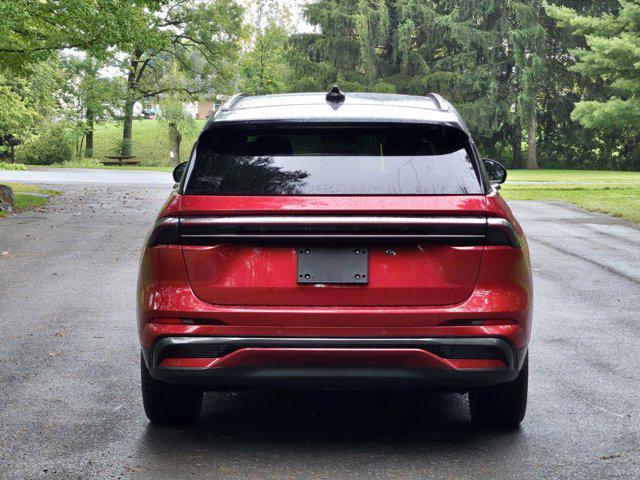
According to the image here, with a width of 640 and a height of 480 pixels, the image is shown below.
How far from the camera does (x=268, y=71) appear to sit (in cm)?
6344

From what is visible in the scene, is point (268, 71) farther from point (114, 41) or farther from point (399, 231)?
point (399, 231)

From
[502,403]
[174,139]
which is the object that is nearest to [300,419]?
[502,403]

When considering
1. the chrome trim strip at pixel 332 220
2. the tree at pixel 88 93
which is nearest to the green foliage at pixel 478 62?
the tree at pixel 88 93

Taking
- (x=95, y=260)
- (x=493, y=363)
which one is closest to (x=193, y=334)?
(x=493, y=363)

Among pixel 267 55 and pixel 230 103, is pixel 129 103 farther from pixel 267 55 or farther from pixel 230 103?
pixel 230 103

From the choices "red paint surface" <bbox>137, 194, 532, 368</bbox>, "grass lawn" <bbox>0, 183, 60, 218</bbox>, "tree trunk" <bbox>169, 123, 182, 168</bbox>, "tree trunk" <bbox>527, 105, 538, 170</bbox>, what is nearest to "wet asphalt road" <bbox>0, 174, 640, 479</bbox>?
"red paint surface" <bbox>137, 194, 532, 368</bbox>

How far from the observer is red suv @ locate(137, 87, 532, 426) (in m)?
4.42

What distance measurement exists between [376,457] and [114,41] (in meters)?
16.5

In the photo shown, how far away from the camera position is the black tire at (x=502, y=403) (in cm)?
498

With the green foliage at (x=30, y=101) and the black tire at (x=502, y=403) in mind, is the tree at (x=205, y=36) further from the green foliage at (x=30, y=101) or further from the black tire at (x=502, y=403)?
the black tire at (x=502, y=403)

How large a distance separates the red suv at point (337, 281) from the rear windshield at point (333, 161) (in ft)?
0.03

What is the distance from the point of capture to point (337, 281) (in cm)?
444

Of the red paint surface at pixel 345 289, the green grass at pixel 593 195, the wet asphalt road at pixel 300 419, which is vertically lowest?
the green grass at pixel 593 195

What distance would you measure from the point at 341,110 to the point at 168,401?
1676 millimetres
